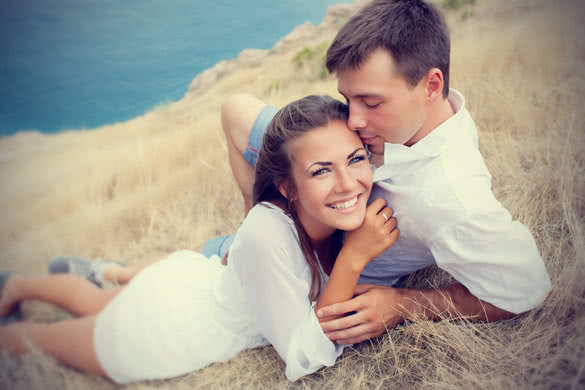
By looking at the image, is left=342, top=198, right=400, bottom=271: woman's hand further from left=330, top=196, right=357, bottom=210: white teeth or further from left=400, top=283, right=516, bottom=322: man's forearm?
left=400, top=283, right=516, bottom=322: man's forearm

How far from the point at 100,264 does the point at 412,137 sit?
1662 mm

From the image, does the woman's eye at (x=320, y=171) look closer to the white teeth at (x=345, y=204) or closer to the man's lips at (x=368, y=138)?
the white teeth at (x=345, y=204)

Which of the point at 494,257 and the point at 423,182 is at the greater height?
the point at 423,182

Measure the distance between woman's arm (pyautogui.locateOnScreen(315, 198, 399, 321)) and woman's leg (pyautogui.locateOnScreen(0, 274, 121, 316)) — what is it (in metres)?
1.04

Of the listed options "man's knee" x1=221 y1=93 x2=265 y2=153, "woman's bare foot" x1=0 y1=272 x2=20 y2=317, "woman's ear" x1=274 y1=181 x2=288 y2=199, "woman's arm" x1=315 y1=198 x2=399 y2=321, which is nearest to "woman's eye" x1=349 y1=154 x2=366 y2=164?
"woman's arm" x1=315 y1=198 x2=399 y2=321

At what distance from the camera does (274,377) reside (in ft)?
5.99

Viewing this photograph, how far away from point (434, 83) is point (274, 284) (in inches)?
44.2

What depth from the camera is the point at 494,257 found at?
4.71 feet

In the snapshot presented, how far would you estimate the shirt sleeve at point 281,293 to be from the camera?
157 centimetres

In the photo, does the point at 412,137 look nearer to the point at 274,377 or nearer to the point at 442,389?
the point at 442,389

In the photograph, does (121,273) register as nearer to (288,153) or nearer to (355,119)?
(288,153)

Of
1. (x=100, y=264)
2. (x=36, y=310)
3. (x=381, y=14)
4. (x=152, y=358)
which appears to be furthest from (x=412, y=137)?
(x=36, y=310)

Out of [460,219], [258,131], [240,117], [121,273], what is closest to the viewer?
[460,219]

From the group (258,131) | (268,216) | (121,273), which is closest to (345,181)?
(268,216)
